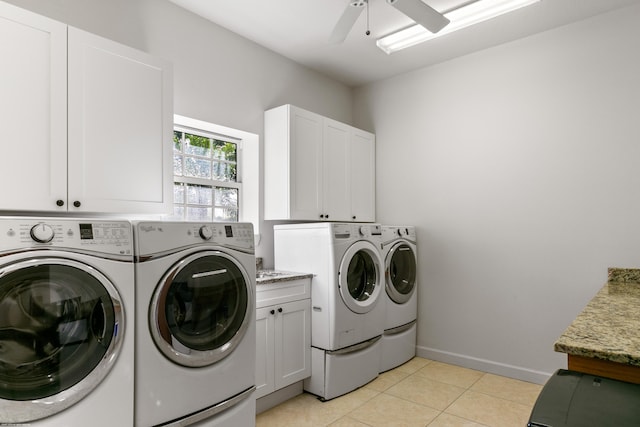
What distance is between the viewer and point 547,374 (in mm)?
3082

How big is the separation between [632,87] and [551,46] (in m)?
0.65

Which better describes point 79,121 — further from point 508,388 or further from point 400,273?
point 508,388

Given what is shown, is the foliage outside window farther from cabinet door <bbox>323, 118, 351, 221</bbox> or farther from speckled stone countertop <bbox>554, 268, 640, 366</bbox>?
speckled stone countertop <bbox>554, 268, 640, 366</bbox>

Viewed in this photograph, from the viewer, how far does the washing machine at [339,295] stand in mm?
2873

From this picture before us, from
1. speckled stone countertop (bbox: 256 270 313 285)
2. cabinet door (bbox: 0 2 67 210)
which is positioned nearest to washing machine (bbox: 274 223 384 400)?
speckled stone countertop (bbox: 256 270 313 285)

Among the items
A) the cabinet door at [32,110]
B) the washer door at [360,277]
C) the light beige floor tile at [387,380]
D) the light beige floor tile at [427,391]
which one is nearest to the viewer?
the cabinet door at [32,110]

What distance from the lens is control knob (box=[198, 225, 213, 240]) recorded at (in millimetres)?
1896

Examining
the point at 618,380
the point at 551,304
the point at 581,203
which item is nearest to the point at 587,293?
the point at 551,304

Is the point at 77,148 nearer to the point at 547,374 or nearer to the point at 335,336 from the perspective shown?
the point at 335,336

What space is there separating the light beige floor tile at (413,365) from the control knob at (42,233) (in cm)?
285

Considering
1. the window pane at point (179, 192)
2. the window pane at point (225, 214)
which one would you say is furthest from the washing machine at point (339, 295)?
the window pane at point (179, 192)

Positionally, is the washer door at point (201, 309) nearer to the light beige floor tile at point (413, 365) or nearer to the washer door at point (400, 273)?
the washer door at point (400, 273)

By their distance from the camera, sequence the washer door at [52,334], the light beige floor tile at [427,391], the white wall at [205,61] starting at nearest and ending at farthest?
the washer door at [52,334] → the white wall at [205,61] → the light beige floor tile at [427,391]

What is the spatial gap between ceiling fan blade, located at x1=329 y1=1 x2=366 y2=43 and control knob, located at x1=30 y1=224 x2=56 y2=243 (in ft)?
A: 5.95
